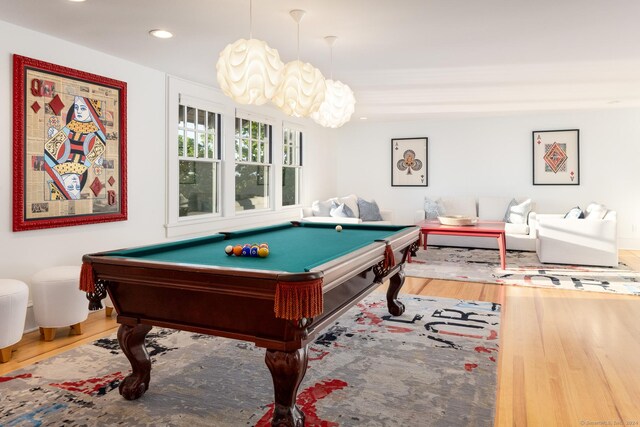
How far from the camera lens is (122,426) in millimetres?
2084

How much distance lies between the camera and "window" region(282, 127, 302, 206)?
7.32m

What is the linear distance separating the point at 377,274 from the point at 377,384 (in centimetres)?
67

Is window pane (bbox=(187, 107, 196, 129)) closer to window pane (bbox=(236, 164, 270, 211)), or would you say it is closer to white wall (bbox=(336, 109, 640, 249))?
window pane (bbox=(236, 164, 270, 211))

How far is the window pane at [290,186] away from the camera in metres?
7.32

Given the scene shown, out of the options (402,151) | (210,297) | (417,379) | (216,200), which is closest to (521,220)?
(402,151)

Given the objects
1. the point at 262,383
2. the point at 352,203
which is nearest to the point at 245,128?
the point at 352,203

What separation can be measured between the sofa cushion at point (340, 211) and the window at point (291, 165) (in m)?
0.81

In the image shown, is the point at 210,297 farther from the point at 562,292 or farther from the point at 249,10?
the point at 562,292

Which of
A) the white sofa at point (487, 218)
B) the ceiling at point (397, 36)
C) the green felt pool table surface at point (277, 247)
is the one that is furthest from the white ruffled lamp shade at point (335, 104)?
the white sofa at point (487, 218)

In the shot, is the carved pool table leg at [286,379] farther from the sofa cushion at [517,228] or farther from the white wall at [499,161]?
the white wall at [499,161]

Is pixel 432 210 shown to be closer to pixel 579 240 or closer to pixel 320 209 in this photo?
pixel 320 209

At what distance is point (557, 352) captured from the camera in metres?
3.02

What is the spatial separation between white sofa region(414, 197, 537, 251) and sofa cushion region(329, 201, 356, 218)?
4.28 ft

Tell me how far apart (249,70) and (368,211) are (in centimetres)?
483
